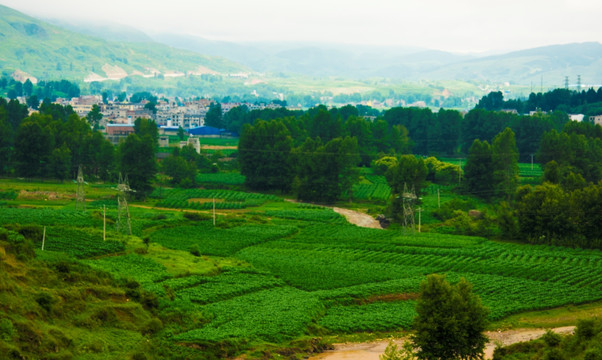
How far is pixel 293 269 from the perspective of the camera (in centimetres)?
4328

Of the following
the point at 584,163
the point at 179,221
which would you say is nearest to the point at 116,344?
the point at 179,221

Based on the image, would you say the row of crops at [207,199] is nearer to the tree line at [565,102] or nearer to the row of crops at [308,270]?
the row of crops at [308,270]

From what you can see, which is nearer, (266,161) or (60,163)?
(60,163)

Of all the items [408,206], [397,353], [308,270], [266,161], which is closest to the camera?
[397,353]

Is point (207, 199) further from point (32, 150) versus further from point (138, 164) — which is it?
point (32, 150)

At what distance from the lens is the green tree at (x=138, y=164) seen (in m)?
69.6

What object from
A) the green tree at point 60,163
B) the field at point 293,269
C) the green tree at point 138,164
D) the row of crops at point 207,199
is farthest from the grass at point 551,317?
the green tree at point 60,163

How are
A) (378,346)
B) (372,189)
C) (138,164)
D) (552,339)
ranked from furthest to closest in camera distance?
(372,189)
(138,164)
(378,346)
(552,339)

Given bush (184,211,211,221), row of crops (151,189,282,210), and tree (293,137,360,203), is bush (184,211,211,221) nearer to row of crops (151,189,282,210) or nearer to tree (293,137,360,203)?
row of crops (151,189,282,210)

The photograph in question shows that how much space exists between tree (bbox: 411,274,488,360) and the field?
585 cm

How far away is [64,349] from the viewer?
25.9 metres

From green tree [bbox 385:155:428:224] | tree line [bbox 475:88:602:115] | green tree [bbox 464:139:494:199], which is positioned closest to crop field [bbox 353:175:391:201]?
green tree [bbox 385:155:428:224]

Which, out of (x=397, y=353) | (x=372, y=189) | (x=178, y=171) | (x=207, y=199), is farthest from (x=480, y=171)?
(x=397, y=353)

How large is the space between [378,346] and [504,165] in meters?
41.4
